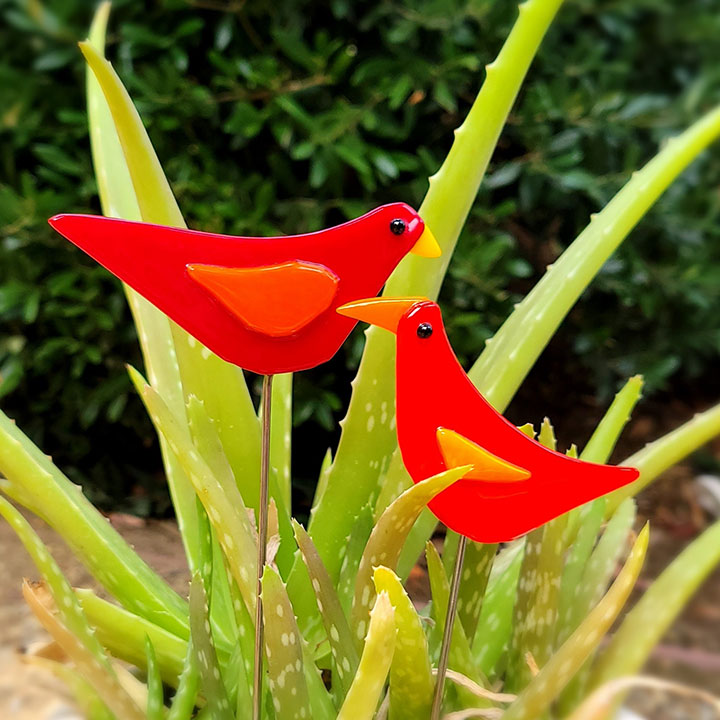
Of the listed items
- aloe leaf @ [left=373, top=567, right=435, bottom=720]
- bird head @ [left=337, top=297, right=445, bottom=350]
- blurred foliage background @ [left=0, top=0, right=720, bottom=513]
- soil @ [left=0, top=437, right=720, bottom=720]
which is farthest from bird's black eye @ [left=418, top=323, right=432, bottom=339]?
blurred foliage background @ [left=0, top=0, right=720, bottom=513]

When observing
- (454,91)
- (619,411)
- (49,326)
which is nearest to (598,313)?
(454,91)

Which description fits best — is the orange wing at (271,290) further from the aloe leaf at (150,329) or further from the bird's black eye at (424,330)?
the aloe leaf at (150,329)

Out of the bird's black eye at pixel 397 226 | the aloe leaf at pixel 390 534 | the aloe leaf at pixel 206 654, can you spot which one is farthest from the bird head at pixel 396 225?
the aloe leaf at pixel 206 654

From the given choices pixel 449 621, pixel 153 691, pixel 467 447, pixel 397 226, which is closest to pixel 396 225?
pixel 397 226

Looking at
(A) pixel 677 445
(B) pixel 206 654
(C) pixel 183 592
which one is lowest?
(C) pixel 183 592

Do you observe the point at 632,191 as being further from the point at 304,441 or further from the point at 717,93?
the point at 717,93

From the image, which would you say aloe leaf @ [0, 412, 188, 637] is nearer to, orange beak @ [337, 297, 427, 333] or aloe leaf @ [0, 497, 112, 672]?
aloe leaf @ [0, 497, 112, 672]

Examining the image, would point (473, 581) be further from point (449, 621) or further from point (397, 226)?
point (397, 226)
